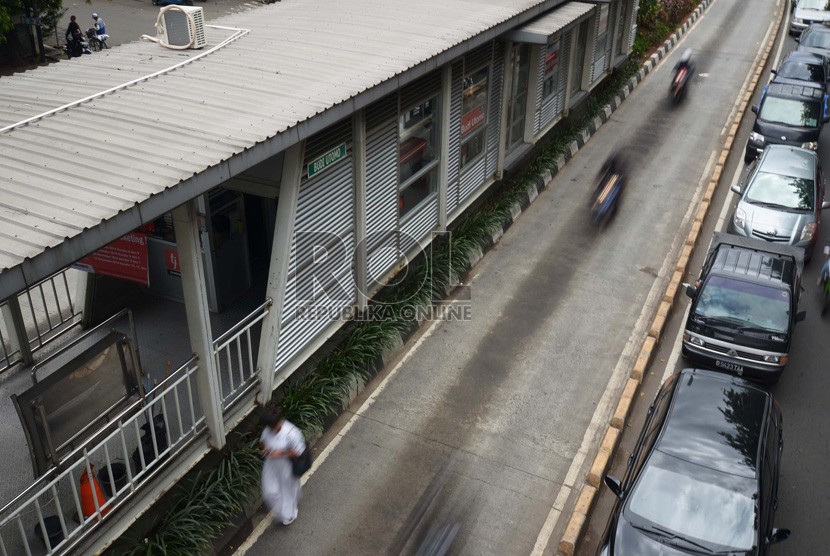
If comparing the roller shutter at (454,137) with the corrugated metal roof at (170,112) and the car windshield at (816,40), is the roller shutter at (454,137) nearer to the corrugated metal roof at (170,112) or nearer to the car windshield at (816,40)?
the corrugated metal roof at (170,112)

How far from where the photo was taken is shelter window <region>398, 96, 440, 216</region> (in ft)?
39.5

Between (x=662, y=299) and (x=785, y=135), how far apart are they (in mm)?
8009

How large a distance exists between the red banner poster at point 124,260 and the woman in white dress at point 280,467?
250 centimetres

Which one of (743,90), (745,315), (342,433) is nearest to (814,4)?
(743,90)

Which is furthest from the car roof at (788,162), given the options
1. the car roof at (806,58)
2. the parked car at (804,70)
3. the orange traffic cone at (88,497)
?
the orange traffic cone at (88,497)

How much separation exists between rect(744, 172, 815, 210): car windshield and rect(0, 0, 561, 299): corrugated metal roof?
623 centimetres

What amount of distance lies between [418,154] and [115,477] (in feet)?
22.8

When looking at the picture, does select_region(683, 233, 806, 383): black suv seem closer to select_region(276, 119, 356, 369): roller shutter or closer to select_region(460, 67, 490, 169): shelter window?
select_region(460, 67, 490, 169): shelter window

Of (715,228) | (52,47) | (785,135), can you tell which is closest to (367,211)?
(715,228)

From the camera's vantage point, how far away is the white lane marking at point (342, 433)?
891cm

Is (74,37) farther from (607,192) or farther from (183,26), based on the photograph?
(607,192)

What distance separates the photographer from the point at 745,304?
37.8 ft

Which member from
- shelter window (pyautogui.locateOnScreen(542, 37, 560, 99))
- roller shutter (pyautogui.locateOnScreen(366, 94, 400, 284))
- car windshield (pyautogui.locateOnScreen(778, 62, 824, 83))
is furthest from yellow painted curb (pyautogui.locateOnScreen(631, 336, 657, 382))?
car windshield (pyautogui.locateOnScreen(778, 62, 824, 83))

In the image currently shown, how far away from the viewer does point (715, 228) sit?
52.8 feet
